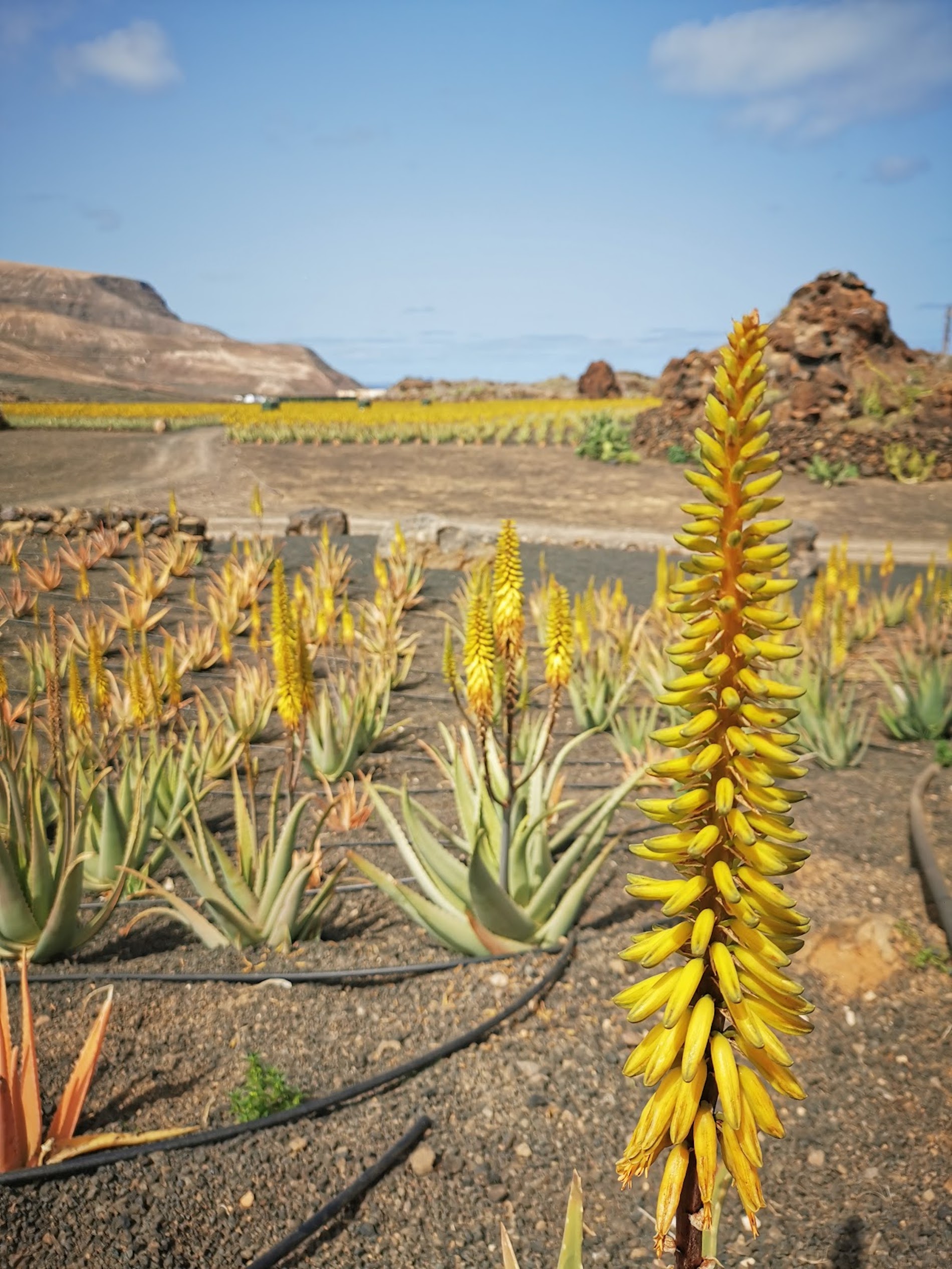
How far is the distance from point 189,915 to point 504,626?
1.58 metres

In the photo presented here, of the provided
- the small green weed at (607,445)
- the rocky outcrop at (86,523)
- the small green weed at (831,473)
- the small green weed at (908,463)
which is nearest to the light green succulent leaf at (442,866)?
the rocky outcrop at (86,523)

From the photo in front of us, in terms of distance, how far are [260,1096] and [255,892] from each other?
98cm

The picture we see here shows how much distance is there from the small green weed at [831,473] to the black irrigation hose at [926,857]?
51.5 feet

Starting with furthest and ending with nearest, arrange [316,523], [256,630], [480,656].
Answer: [316,523]
[256,630]
[480,656]

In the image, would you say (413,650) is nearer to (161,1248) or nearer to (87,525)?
(161,1248)

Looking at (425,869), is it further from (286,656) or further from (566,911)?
(286,656)

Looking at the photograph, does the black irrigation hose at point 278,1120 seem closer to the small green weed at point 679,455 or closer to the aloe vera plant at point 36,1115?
the aloe vera plant at point 36,1115

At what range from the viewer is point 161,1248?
2006mm

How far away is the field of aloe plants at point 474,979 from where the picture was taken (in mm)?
938

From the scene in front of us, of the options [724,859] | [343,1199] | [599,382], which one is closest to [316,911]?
[343,1199]

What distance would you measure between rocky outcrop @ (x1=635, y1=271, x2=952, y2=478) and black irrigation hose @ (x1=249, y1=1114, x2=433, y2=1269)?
62.8 feet

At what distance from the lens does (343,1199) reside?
2129 millimetres

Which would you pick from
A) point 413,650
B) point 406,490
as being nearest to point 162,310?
point 406,490

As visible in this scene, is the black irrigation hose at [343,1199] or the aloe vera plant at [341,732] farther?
the aloe vera plant at [341,732]
